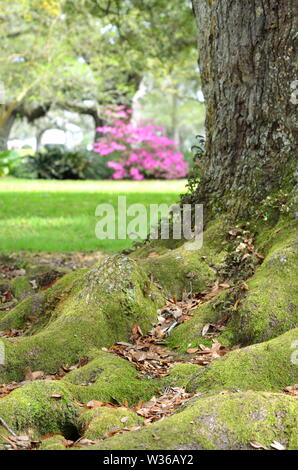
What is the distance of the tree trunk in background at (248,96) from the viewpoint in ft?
16.1

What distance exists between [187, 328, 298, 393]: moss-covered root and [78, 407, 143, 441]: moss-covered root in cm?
45

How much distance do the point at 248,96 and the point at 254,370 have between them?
8.86 ft

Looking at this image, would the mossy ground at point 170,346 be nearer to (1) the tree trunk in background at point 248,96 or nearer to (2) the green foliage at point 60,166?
(1) the tree trunk in background at point 248,96

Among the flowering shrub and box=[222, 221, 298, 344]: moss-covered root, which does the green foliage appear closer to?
the flowering shrub

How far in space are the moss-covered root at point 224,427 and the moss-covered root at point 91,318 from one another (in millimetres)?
1543

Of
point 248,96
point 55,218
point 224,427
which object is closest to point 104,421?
point 224,427

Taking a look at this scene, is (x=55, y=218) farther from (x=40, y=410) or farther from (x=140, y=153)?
(x=140, y=153)

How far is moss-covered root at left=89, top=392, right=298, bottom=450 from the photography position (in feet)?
8.14

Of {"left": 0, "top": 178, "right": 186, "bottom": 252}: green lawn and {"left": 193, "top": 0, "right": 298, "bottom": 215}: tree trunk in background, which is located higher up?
{"left": 193, "top": 0, "right": 298, "bottom": 215}: tree trunk in background

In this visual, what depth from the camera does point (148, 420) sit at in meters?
3.07

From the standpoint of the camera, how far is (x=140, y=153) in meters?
30.1

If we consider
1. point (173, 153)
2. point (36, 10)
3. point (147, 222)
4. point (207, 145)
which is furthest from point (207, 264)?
point (173, 153)

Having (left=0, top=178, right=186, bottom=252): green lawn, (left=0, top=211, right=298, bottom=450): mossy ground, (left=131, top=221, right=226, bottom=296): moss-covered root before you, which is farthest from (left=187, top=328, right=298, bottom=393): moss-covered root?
(left=0, top=178, right=186, bottom=252): green lawn

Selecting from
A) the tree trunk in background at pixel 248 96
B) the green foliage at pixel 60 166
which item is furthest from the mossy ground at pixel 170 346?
the green foliage at pixel 60 166
